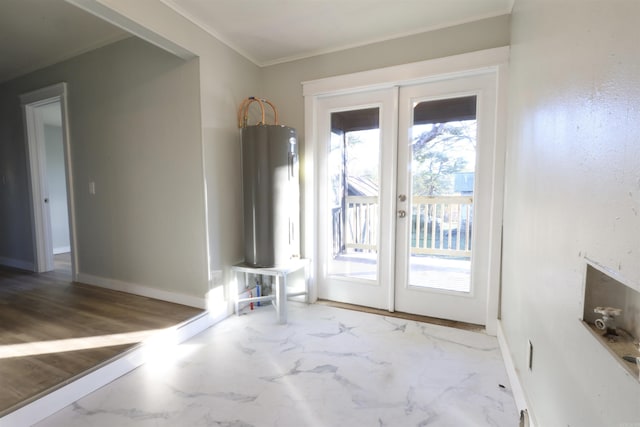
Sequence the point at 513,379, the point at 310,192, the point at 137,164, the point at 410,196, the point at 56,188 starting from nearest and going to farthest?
the point at 513,379 < the point at 410,196 < the point at 137,164 < the point at 310,192 < the point at 56,188

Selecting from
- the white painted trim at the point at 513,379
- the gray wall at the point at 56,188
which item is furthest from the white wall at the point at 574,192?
the gray wall at the point at 56,188

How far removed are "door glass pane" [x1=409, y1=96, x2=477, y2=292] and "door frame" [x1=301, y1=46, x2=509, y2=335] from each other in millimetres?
173

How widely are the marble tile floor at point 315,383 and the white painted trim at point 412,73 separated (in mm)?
1927

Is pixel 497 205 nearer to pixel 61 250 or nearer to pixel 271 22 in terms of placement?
pixel 271 22

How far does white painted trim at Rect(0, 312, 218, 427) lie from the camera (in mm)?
1298

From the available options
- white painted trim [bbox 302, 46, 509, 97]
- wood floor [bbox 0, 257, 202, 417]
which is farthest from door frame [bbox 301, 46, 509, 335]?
wood floor [bbox 0, 257, 202, 417]

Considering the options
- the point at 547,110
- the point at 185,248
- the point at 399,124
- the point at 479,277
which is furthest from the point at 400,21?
the point at 185,248

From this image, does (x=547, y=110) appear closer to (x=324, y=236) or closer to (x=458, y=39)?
(x=458, y=39)

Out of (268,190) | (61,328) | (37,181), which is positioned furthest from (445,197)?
(37,181)

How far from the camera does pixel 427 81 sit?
2225 mm

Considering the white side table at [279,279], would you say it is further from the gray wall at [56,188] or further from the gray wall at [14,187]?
the gray wall at [56,188]

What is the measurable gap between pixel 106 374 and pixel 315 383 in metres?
1.18

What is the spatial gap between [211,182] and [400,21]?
6.19ft

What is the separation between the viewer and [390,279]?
246 centimetres
